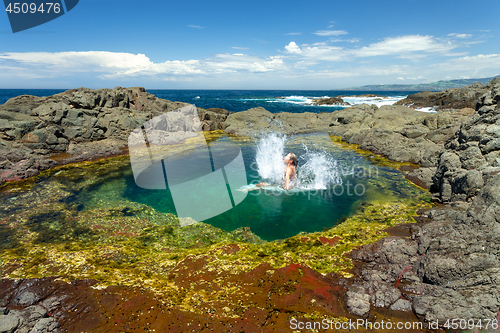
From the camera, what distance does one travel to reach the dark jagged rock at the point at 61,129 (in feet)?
44.4

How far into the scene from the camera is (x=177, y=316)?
4039 mm

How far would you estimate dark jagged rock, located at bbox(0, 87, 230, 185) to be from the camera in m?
13.5

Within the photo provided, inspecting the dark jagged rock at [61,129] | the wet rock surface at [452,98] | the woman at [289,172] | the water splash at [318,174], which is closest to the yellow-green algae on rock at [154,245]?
the water splash at [318,174]

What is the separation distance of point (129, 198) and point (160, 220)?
2578mm

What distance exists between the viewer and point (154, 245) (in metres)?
6.86

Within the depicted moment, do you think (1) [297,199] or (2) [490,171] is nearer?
(2) [490,171]

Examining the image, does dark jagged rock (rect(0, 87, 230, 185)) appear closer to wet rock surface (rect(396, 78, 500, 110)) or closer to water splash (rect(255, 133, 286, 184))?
water splash (rect(255, 133, 286, 184))

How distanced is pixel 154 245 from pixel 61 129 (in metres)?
15.8

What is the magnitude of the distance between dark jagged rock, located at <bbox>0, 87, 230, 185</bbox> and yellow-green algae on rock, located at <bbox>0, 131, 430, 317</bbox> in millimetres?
3919

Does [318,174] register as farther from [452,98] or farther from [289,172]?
[452,98]

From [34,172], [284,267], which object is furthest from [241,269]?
[34,172]

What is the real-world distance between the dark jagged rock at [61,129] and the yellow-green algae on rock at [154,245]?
3.92 metres

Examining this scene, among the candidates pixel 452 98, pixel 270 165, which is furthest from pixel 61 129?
pixel 452 98

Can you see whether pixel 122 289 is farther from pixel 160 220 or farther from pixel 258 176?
pixel 258 176
